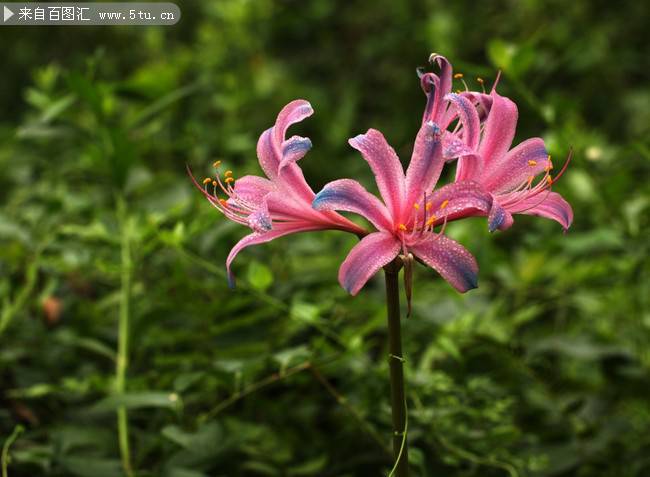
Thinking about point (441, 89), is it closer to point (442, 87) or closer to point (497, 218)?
point (442, 87)

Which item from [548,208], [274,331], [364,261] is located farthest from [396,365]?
[274,331]

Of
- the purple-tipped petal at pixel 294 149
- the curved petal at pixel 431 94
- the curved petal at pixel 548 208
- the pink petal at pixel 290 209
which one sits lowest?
the curved petal at pixel 548 208

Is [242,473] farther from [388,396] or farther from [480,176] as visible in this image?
[480,176]

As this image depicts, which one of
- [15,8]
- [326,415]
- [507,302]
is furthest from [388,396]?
[15,8]

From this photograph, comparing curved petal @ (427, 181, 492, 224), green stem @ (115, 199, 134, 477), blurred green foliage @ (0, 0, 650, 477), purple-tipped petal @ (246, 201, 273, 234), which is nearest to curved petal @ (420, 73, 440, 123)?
curved petal @ (427, 181, 492, 224)

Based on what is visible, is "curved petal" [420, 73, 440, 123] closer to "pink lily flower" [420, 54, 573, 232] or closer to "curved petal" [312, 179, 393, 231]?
"pink lily flower" [420, 54, 573, 232]

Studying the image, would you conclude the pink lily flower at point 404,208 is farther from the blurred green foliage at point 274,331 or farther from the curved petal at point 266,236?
the blurred green foliage at point 274,331

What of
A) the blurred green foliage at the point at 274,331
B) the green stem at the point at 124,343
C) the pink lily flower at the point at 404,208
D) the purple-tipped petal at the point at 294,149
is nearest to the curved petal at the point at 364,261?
the pink lily flower at the point at 404,208
